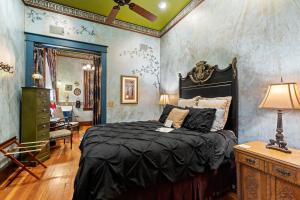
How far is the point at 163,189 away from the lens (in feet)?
5.46

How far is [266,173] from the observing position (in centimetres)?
154

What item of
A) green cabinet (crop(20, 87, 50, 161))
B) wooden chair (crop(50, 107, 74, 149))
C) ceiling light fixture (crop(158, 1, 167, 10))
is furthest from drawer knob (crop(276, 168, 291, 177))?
wooden chair (crop(50, 107, 74, 149))

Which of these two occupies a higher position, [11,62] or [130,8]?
[130,8]

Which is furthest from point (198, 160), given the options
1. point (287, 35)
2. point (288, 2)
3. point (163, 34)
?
point (163, 34)

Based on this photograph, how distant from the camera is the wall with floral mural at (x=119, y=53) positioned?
3.44 metres

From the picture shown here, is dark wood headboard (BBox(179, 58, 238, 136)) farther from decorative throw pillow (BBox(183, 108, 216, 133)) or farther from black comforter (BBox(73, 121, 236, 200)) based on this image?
black comforter (BBox(73, 121, 236, 200))

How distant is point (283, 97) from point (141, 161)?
4.89 feet

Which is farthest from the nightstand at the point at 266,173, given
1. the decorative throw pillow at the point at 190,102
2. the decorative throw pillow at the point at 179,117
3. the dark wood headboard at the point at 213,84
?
the decorative throw pillow at the point at 190,102

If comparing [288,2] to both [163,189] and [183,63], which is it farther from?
[163,189]

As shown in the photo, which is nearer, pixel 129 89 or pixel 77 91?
pixel 129 89

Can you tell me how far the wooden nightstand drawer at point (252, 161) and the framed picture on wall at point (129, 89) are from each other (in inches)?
119

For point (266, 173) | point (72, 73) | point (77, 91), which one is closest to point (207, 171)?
point (266, 173)

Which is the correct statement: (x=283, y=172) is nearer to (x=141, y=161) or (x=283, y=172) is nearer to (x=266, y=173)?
(x=266, y=173)

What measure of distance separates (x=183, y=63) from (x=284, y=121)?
2302 mm
